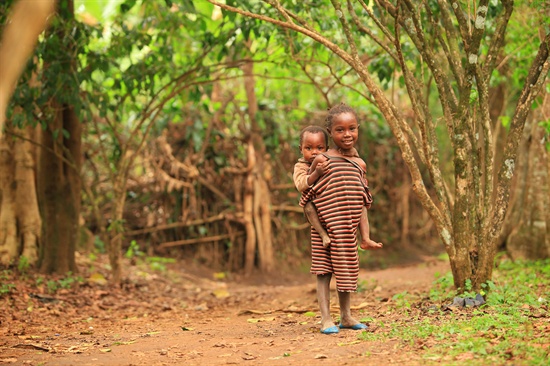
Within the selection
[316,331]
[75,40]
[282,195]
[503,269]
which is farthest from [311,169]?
[282,195]

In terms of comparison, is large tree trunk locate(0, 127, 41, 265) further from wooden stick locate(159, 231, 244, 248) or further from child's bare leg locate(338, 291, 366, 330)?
child's bare leg locate(338, 291, 366, 330)

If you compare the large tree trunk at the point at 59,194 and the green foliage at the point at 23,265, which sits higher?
the large tree trunk at the point at 59,194

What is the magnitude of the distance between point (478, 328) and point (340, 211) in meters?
1.18

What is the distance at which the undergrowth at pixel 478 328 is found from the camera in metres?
3.55

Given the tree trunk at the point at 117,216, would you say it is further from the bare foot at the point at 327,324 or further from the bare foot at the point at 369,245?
the bare foot at the point at 369,245

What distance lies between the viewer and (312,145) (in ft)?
15.6

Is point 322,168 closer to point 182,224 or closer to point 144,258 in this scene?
point 182,224

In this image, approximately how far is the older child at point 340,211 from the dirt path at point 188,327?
12.2 inches

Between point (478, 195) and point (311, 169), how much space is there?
1615 millimetres

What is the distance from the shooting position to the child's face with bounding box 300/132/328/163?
4742 mm

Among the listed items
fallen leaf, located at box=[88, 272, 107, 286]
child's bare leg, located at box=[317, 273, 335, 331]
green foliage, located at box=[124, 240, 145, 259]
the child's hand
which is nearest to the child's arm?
the child's hand

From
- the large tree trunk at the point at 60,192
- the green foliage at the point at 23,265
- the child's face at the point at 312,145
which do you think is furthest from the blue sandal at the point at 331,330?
the green foliage at the point at 23,265

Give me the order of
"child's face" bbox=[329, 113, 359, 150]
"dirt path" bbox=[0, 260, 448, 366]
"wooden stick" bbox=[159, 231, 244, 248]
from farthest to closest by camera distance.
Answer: "wooden stick" bbox=[159, 231, 244, 248]
"child's face" bbox=[329, 113, 359, 150]
"dirt path" bbox=[0, 260, 448, 366]

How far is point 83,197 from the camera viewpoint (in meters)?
10.9
